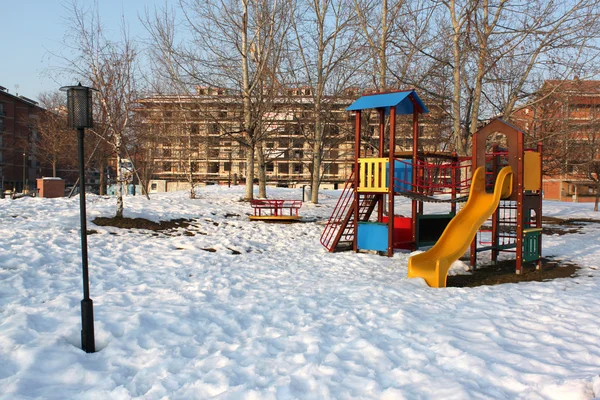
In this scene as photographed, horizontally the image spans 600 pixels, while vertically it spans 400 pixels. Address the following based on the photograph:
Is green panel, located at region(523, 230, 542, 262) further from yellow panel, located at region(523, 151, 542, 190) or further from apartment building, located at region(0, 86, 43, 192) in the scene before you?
apartment building, located at region(0, 86, 43, 192)

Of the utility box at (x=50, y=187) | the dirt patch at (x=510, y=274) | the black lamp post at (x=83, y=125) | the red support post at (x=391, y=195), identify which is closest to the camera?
the black lamp post at (x=83, y=125)

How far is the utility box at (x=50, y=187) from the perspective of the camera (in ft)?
77.3

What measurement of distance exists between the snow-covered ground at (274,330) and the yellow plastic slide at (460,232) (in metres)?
0.33

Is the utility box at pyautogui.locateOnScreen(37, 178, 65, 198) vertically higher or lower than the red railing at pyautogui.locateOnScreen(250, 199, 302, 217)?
higher

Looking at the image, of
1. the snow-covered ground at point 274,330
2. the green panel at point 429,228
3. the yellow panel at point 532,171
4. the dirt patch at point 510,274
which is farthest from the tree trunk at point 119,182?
the yellow panel at point 532,171

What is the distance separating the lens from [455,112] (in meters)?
15.1

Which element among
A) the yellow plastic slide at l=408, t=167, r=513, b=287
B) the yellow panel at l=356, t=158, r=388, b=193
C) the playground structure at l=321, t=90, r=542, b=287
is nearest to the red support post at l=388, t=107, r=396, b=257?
the playground structure at l=321, t=90, r=542, b=287

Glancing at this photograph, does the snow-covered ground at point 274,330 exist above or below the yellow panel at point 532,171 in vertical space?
below

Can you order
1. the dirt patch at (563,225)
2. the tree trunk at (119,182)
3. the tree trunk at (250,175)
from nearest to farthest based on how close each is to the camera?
the tree trunk at (119,182)
the dirt patch at (563,225)
the tree trunk at (250,175)

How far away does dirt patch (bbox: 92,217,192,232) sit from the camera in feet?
42.4

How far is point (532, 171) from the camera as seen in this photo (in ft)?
33.9

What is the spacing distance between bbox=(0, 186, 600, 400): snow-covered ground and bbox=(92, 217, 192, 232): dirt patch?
248 cm

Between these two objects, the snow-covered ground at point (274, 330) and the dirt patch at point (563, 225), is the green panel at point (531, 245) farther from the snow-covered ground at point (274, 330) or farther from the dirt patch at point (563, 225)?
the dirt patch at point (563, 225)

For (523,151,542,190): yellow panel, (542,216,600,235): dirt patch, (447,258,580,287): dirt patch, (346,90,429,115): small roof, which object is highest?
(346,90,429,115): small roof
